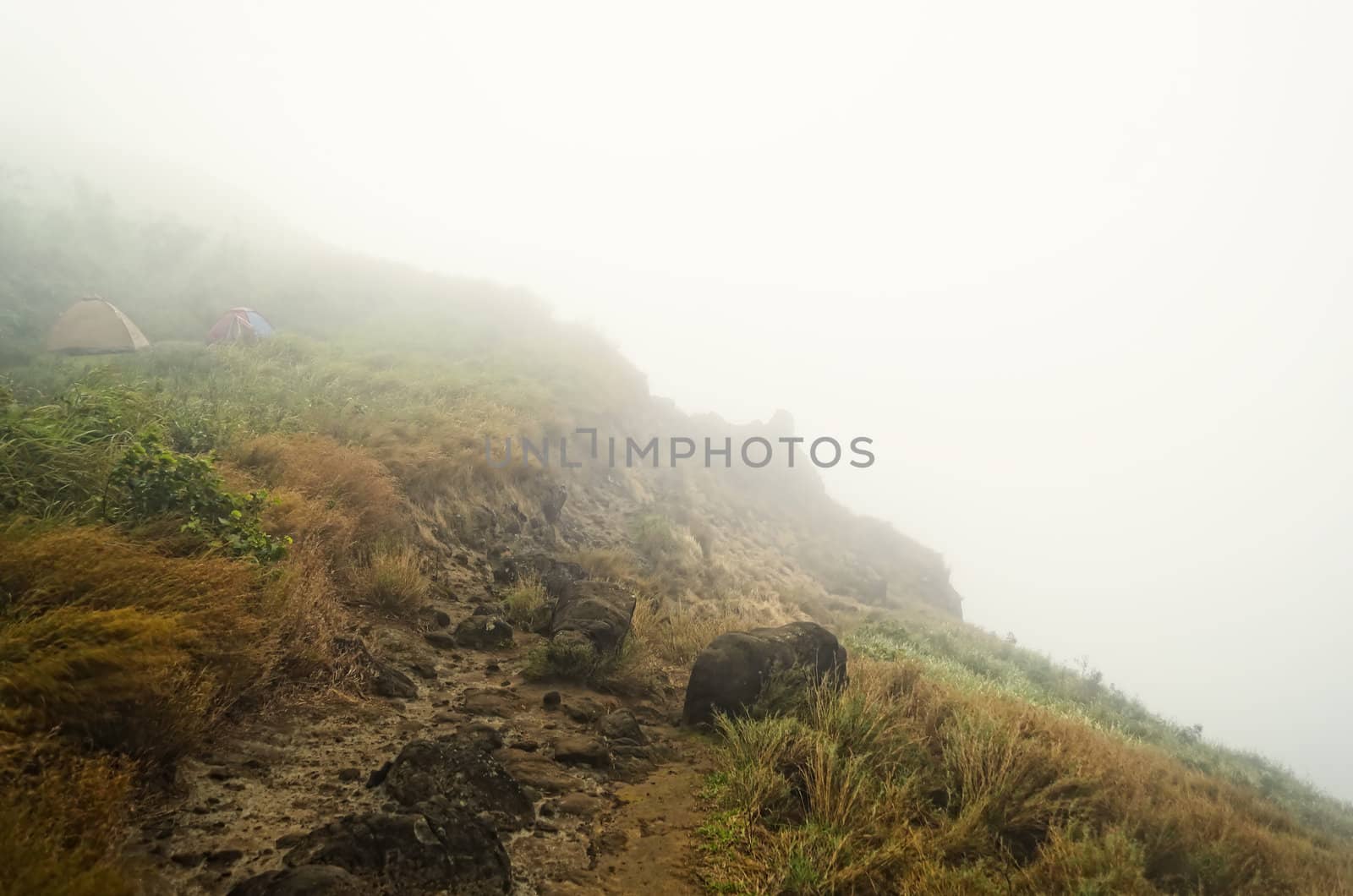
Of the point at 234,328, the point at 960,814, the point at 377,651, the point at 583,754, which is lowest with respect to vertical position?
the point at 583,754

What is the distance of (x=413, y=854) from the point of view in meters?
3.10

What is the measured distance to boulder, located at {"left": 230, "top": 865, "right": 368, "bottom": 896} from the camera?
8.63 ft

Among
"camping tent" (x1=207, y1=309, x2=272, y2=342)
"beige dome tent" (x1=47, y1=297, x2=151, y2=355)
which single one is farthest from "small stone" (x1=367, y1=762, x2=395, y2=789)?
"camping tent" (x1=207, y1=309, x2=272, y2=342)

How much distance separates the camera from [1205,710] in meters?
132

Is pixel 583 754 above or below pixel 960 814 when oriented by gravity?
below

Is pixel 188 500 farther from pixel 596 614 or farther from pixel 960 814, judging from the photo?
pixel 960 814

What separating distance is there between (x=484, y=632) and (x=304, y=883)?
14.6ft

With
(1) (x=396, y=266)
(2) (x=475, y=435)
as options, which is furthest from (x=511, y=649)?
(1) (x=396, y=266)

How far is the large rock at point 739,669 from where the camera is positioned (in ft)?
19.4

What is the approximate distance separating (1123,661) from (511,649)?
199784 millimetres

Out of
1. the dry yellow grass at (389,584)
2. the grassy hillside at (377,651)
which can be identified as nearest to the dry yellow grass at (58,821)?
the grassy hillside at (377,651)

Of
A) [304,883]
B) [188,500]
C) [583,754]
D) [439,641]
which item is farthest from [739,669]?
[188,500]

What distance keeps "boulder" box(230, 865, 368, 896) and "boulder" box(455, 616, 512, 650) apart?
415 centimetres

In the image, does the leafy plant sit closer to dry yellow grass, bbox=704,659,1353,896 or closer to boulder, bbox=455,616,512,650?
boulder, bbox=455,616,512,650
